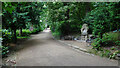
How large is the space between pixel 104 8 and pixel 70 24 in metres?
5.56

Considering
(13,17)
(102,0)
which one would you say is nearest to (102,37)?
(102,0)

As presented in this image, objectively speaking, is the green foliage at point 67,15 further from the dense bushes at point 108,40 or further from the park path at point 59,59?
the park path at point 59,59

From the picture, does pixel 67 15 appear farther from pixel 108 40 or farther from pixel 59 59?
pixel 59 59

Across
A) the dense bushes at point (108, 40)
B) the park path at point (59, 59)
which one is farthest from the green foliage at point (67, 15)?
the park path at point (59, 59)

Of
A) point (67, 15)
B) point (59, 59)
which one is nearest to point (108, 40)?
point (59, 59)

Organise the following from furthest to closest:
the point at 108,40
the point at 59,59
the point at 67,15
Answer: the point at 67,15, the point at 108,40, the point at 59,59

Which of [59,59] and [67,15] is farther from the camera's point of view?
[67,15]

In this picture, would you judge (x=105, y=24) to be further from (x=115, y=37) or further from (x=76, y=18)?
(x=76, y=18)

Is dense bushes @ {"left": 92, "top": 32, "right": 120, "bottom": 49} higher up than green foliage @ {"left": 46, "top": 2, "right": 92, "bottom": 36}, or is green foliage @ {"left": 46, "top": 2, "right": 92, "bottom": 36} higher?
green foliage @ {"left": 46, "top": 2, "right": 92, "bottom": 36}

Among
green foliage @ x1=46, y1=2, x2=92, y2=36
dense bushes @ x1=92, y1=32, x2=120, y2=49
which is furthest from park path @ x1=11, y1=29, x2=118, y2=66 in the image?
green foliage @ x1=46, y1=2, x2=92, y2=36

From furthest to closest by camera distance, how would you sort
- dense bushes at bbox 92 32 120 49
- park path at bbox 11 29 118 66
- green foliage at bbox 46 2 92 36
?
green foliage at bbox 46 2 92 36 < dense bushes at bbox 92 32 120 49 < park path at bbox 11 29 118 66

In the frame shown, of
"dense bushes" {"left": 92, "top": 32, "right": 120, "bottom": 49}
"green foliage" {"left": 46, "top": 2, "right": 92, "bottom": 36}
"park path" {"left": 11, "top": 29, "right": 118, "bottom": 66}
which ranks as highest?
"green foliage" {"left": 46, "top": 2, "right": 92, "bottom": 36}

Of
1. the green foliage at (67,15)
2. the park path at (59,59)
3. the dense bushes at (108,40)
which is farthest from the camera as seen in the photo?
the green foliage at (67,15)

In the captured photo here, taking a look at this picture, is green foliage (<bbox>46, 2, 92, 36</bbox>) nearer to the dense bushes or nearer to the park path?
the dense bushes
